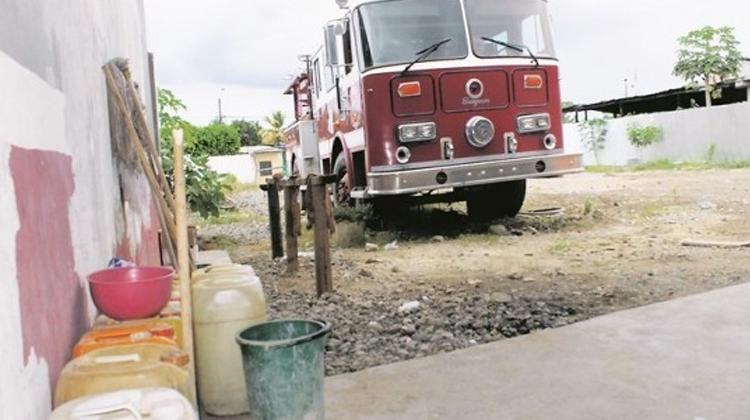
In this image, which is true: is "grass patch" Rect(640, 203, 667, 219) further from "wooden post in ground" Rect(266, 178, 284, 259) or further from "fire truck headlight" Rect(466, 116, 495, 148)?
"wooden post in ground" Rect(266, 178, 284, 259)

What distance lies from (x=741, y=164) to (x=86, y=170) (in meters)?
17.5

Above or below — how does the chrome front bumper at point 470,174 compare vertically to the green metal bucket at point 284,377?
above

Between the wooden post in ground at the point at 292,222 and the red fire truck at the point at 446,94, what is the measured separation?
0.98m

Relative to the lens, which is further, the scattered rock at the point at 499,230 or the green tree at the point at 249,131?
the green tree at the point at 249,131

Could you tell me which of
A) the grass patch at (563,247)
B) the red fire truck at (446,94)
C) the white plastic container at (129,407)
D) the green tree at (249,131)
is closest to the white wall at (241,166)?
the green tree at (249,131)

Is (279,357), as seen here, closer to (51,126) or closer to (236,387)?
(236,387)

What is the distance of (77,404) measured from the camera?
1809mm

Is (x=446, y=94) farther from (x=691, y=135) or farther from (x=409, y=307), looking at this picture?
(x=691, y=135)

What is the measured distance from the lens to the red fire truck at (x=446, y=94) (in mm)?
6934

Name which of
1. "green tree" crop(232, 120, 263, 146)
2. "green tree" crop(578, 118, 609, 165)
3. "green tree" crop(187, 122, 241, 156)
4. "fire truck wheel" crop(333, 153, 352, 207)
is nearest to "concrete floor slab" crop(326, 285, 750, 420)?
"fire truck wheel" crop(333, 153, 352, 207)

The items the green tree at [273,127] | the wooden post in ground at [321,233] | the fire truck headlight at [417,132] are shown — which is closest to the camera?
the wooden post in ground at [321,233]

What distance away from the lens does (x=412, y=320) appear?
173 inches

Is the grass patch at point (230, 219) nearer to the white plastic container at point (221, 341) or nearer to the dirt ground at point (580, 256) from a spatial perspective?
the dirt ground at point (580, 256)

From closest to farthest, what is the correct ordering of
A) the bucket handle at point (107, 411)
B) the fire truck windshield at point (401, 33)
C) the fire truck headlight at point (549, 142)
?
1. the bucket handle at point (107, 411)
2. the fire truck windshield at point (401, 33)
3. the fire truck headlight at point (549, 142)
